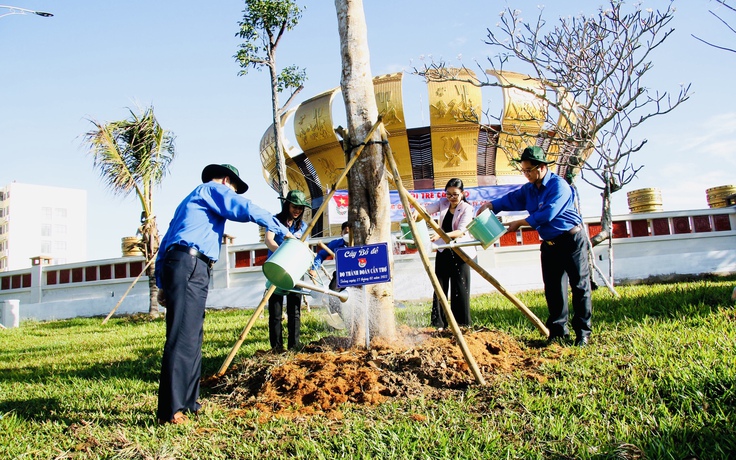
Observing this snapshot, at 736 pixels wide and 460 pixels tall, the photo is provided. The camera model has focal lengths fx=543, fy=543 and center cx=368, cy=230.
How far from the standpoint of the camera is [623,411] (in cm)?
293

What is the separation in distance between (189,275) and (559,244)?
3239 mm

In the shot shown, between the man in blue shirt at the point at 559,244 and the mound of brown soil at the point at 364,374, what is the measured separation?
515 mm

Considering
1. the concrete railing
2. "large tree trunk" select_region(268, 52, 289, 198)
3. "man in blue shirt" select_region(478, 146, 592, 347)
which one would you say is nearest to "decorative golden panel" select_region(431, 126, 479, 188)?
the concrete railing

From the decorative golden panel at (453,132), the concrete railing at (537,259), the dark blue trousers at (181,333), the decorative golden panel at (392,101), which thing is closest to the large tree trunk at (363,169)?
the dark blue trousers at (181,333)

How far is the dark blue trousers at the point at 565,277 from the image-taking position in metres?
4.75

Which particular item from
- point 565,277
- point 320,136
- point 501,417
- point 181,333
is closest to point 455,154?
point 320,136

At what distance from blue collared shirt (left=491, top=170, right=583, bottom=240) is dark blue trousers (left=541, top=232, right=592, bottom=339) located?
11 centimetres

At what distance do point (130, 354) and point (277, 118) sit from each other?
6.55 m

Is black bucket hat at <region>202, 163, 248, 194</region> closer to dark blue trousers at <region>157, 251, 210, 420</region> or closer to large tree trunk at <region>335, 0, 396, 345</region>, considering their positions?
dark blue trousers at <region>157, 251, 210, 420</region>

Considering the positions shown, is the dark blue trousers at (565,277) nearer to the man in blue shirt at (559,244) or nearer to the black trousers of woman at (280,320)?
the man in blue shirt at (559,244)

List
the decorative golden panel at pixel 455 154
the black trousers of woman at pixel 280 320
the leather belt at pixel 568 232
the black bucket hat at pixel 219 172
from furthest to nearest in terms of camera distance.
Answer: the decorative golden panel at pixel 455 154, the black trousers of woman at pixel 280 320, the leather belt at pixel 568 232, the black bucket hat at pixel 219 172

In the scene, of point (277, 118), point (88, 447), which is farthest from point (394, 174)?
point (277, 118)

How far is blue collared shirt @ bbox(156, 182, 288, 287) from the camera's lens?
3896 mm

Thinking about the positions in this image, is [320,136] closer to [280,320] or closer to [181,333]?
[280,320]
